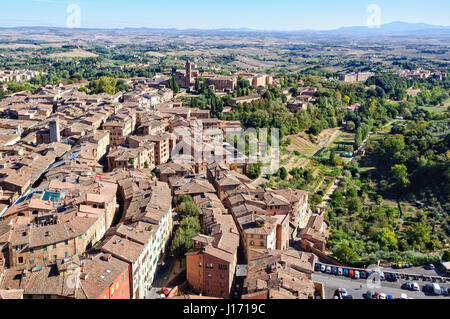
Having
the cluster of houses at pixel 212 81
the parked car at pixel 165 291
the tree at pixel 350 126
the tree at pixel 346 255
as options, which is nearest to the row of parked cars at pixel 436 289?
the tree at pixel 346 255

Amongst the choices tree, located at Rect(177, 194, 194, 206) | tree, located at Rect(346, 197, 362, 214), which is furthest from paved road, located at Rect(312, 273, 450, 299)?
tree, located at Rect(346, 197, 362, 214)

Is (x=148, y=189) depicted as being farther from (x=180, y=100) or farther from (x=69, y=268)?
(x=180, y=100)

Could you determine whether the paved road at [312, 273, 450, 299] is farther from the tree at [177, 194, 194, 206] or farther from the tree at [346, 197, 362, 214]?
the tree at [346, 197, 362, 214]

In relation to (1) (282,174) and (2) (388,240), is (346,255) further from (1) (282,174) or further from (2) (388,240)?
(1) (282,174)

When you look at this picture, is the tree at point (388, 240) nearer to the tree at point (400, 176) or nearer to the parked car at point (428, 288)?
the parked car at point (428, 288)

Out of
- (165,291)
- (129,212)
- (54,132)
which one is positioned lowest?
(165,291)

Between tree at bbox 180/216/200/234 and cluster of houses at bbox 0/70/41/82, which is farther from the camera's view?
cluster of houses at bbox 0/70/41/82

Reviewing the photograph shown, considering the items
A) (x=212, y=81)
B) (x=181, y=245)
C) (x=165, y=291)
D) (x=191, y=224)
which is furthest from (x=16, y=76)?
(x=165, y=291)
